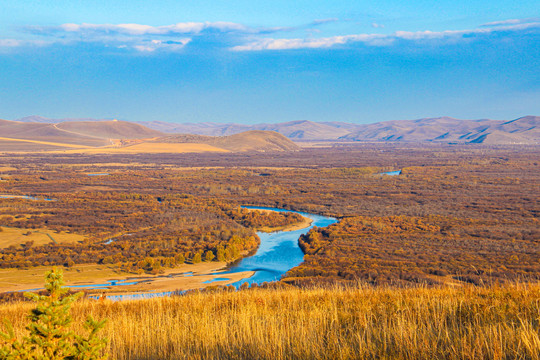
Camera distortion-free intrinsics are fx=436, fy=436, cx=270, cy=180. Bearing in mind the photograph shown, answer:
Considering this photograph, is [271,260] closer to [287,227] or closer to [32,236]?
[287,227]

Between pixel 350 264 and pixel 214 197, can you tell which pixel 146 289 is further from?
pixel 214 197

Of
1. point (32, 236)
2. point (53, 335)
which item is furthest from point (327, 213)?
point (53, 335)

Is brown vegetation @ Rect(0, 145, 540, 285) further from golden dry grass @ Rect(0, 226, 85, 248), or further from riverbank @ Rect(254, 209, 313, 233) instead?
riverbank @ Rect(254, 209, 313, 233)

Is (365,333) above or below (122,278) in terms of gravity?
above

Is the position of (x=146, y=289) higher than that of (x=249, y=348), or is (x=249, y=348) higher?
(x=249, y=348)

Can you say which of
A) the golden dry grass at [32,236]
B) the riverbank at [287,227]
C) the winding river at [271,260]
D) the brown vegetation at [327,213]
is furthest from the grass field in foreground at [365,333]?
the riverbank at [287,227]

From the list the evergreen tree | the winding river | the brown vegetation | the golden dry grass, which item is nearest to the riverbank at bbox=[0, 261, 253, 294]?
the winding river

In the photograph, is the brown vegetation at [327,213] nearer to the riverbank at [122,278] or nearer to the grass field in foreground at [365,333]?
the riverbank at [122,278]

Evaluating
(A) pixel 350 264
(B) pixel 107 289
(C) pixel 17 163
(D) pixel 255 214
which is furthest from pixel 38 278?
(C) pixel 17 163
